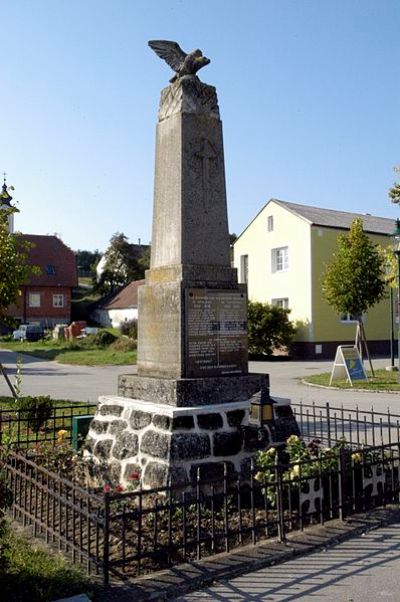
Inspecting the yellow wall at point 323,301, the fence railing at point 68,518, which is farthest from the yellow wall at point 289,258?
the fence railing at point 68,518

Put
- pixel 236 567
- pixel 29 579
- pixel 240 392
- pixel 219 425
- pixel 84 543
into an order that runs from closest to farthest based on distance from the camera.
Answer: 1. pixel 29 579
2. pixel 236 567
3. pixel 84 543
4. pixel 219 425
5. pixel 240 392

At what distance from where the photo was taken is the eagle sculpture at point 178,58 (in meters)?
7.02

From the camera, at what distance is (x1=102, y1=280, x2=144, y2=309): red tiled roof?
51.7 metres

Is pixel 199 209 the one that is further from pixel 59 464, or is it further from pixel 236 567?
pixel 236 567

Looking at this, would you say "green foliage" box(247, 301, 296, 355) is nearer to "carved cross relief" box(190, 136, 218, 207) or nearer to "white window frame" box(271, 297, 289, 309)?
"white window frame" box(271, 297, 289, 309)

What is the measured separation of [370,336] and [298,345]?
15.5 feet

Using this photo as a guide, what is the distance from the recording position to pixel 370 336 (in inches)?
1276

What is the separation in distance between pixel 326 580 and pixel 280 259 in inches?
1130

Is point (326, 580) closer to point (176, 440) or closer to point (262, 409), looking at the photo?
point (262, 409)

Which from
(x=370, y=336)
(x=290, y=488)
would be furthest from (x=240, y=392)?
(x=370, y=336)

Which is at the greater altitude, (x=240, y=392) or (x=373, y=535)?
(x=240, y=392)

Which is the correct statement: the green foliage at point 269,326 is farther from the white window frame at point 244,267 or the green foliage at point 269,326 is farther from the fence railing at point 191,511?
the fence railing at point 191,511

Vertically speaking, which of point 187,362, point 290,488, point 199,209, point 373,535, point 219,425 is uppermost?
point 199,209

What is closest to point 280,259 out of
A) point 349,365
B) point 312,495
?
point 349,365
